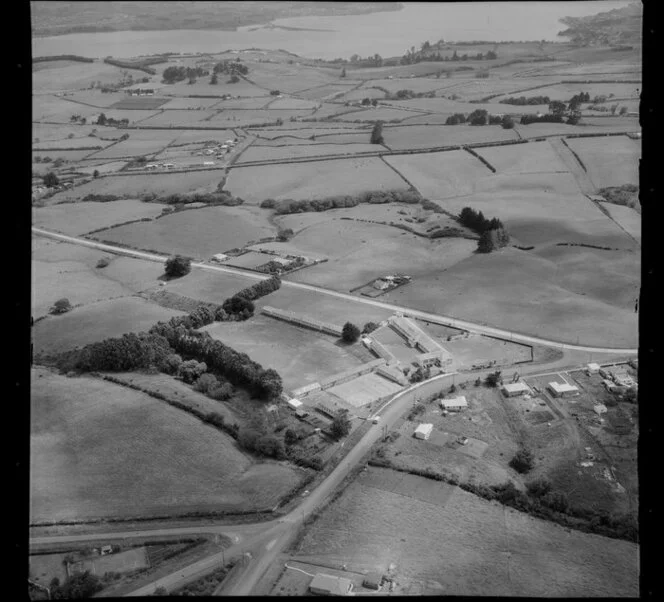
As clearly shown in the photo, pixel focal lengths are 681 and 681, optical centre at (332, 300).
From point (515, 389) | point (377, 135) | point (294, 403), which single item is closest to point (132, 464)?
point (294, 403)

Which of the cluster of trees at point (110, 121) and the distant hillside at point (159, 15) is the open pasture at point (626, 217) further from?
the distant hillside at point (159, 15)

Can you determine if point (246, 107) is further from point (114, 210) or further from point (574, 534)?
point (574, 534)

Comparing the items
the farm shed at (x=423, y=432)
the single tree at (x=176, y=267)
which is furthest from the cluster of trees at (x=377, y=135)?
the farm shed at (x=423, y=432)

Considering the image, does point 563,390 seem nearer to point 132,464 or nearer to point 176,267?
point 132,464

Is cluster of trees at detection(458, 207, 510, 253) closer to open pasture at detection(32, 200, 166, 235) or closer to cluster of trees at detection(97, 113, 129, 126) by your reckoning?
open pasture at detection(32, 200, 166, 235)

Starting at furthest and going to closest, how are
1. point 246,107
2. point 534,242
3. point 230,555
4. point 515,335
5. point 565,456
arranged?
point 246,107, point 534,242, point 515,335, point 565,456, point 230,555

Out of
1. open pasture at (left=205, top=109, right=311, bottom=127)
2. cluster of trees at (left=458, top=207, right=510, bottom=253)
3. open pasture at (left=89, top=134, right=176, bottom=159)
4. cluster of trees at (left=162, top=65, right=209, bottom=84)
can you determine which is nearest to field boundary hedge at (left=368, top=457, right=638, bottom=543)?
cluster of trees at (left=458, top=207, right=510, bottom=253)

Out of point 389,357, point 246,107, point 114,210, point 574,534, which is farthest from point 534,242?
point 246,107
